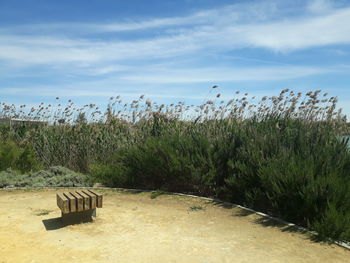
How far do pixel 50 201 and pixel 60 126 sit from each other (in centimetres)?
495

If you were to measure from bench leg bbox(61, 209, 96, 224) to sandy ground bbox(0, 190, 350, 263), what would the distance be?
0.36ft

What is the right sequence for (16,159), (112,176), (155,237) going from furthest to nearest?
(16,159) → (112,176) → (155,237)

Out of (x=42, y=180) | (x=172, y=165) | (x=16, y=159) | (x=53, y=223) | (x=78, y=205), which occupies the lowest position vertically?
(x=53, y=223)

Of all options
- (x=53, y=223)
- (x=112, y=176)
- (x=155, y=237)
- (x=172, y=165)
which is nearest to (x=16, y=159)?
(x=112, y=176)

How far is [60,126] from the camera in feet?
35.7

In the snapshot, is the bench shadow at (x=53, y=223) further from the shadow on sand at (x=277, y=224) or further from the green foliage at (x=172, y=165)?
the shadow on sand at (x=277, y=224)

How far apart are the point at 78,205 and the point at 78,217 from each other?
0.99 ft

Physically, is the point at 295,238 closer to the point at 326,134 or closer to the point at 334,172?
the point at 334,172

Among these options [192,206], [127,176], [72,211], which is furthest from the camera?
[127,176]

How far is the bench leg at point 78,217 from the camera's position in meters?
4.84

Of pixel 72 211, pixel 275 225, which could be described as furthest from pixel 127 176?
pixel 275 225

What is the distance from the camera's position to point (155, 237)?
14.1 ft

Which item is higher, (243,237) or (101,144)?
(101,144)

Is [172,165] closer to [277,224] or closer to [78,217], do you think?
[78,217]
